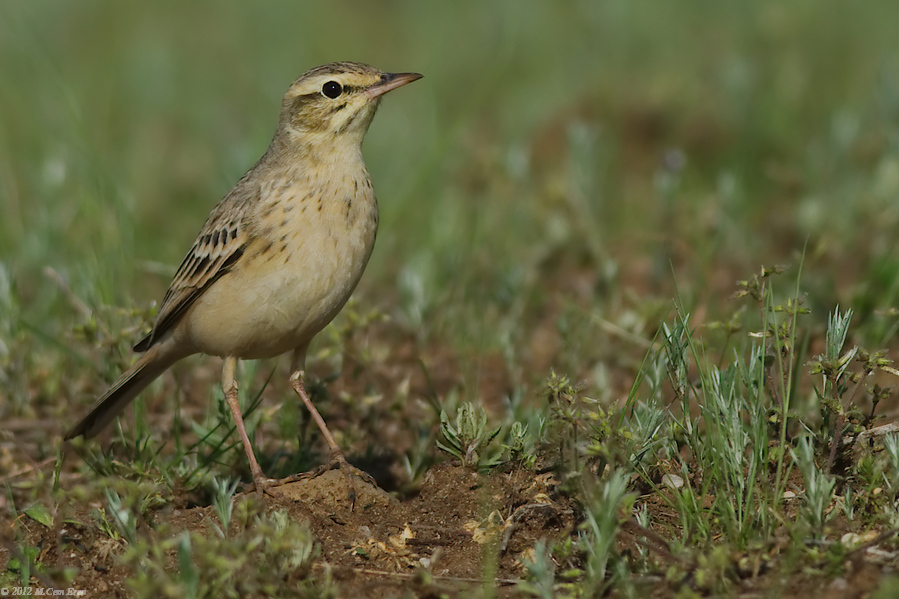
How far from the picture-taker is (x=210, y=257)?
243 inches

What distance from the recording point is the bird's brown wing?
5.98 m

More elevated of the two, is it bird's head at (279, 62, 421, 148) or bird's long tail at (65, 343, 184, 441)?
bird's head at (279, 62, 421, 148)

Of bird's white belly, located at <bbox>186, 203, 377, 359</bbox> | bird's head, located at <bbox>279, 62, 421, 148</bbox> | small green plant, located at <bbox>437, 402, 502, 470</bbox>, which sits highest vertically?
bird's head, located at <bbox>279, 62, 421, 148</bbox>

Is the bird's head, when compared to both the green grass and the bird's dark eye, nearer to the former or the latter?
the bird's dark eye

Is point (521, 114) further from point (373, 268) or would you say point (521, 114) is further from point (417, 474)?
point (417, 474)

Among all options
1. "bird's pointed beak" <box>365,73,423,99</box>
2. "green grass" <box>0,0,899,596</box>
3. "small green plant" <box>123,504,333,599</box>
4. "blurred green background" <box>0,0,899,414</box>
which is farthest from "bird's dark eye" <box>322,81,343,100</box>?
"small green plant" <box>123,504,333,599</box>

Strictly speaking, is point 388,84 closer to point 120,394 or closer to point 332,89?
point 332,89

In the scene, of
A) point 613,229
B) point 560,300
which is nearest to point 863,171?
point 613,229

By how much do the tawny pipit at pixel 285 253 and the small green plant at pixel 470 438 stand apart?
71 centimetres

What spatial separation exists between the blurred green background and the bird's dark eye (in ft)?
6.52

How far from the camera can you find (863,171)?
9.33 m

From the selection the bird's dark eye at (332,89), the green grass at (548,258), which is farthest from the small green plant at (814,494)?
the bird's dark eye at (332,89)

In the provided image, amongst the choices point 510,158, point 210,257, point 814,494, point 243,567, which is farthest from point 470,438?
point 510,158

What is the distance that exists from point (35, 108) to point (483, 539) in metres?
9.58
